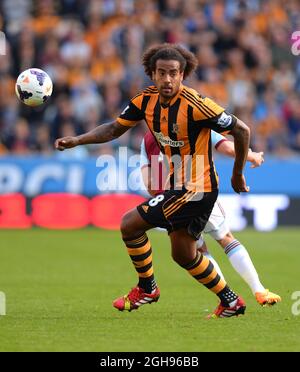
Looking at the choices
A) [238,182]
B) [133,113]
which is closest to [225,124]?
[238,182]

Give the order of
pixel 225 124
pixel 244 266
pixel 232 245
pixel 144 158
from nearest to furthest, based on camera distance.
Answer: pixel 225 124, pixel 244 266, pixel 232 245, pixel 144 158

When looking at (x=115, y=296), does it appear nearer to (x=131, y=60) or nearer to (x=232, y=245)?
(x=232, y=245)

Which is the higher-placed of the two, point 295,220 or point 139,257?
point 139,257

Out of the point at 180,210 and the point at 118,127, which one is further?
the point at 118,127

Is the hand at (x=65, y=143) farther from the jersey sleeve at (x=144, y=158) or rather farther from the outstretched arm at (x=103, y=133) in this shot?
the jersey sleeve at (x=144, y=158)

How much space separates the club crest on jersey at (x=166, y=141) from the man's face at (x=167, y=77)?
0.33 meters

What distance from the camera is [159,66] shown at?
793 cm

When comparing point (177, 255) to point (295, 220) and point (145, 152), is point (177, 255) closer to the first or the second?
point (145, 152)

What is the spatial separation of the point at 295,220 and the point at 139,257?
9171mm

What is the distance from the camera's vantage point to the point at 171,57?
26.1 ft

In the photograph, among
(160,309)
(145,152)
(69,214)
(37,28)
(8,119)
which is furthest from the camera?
(37,28)

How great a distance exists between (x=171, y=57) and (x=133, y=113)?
2.17ft

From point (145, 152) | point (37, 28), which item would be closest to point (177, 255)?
point (145, 152)
